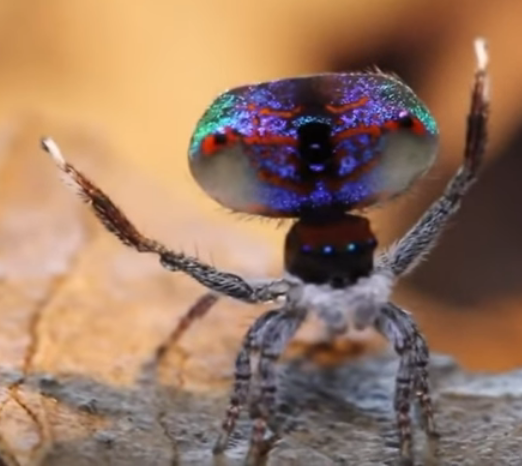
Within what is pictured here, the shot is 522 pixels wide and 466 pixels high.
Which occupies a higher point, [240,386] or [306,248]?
[306,248]

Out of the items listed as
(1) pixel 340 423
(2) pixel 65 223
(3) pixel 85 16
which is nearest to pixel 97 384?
(1) pixel 340 423

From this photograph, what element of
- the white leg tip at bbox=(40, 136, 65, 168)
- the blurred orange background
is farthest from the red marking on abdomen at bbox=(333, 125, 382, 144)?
the blurred orange background

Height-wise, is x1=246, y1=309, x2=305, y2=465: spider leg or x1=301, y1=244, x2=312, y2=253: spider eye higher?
x1=301, y1=244, x2=312, y2=253: spider eye

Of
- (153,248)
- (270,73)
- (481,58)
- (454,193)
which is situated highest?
(270,73)

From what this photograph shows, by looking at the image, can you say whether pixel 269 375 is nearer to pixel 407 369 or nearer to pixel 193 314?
pixel 407 369

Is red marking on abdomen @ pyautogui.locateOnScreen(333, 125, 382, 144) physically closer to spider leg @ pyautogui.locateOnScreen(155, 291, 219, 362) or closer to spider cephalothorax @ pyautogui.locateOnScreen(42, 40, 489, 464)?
spider cephalothorax @ pyautogui.locateOnScreen(42, 40, 489, 464)

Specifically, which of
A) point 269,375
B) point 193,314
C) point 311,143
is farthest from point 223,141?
point 193,314
